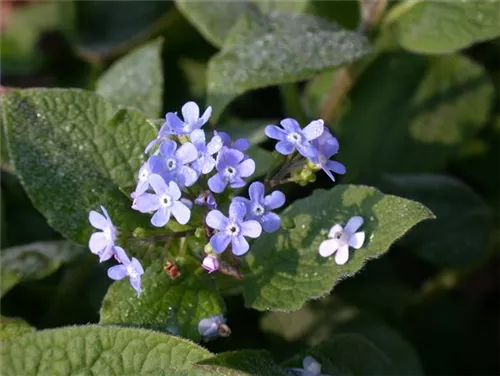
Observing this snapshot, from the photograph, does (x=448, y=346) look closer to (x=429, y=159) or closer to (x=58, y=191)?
(x=429, y=159)

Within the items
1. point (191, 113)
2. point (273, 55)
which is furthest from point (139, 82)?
point (191, 113)

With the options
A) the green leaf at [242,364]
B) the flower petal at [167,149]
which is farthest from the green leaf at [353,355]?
the flower petal at [167,149]

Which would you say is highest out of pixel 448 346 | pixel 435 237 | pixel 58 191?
pixel 58 191

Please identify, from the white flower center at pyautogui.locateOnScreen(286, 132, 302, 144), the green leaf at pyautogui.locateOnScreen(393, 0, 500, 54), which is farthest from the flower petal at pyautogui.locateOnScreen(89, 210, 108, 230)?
the green leaf at pyautogui.locateOnScreen(393, 0, 500, 54)

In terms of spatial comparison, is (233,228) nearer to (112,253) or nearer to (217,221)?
(217,221)

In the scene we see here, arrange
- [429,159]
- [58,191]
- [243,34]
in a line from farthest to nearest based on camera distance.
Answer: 1. [429,159]
2. [243,34]
3. [58,191]

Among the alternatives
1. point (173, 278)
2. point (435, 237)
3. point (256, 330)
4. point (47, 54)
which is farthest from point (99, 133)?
point (47, 54)

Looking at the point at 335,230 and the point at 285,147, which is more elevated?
the point at 285,147
